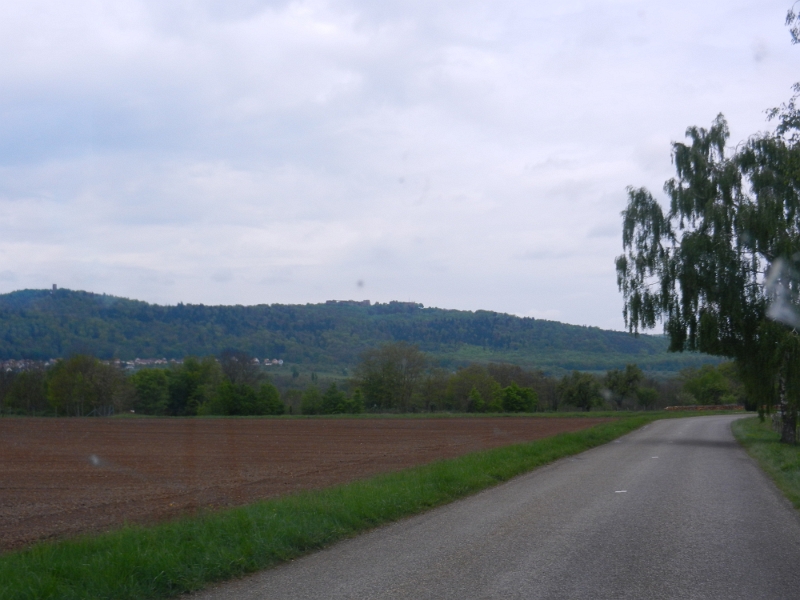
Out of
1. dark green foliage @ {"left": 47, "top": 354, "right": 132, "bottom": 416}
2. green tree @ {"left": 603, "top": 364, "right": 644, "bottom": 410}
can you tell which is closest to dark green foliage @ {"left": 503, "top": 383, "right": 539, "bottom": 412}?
green tree @ {"left": 603, "top": 364, "right": 644, "bottom": 410}

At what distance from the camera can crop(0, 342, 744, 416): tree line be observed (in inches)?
3713

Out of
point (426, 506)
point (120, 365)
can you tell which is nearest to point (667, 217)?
point (426, 506)

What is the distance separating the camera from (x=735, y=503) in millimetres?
13234

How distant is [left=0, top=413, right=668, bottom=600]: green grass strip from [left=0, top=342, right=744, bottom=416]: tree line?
8074cm

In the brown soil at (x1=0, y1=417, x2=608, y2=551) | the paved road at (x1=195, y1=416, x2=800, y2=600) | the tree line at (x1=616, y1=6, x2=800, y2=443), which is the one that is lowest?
the brown soil at (x1=0, y1=417, x2=608, y2=551)

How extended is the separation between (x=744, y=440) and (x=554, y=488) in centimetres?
2154

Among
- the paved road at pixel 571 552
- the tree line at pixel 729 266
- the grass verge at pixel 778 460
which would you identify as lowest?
the grass verge at pixel 778 460

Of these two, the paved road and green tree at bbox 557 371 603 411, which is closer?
the paved road

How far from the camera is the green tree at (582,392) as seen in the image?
107688 millimetres

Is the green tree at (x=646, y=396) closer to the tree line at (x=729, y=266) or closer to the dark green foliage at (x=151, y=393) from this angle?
the dark green foliage at (x=151, y=393)

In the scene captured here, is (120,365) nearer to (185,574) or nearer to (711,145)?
(711,145)

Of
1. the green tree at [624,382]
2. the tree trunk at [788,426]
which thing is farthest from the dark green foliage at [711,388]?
the tree trunk at [788,426]

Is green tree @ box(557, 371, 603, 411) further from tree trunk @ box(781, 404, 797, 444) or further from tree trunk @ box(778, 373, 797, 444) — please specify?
tree trunk @ box(781, 404, 797, 444)

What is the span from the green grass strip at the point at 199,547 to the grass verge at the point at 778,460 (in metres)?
6.92
